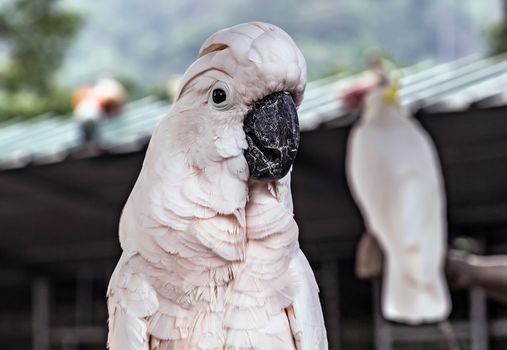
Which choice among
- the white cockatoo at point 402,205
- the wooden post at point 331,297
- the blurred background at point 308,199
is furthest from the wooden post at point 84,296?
the white cockatoo at point 402,205

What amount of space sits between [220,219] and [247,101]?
19cm

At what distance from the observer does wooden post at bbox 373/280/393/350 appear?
Result: 7.21 meters

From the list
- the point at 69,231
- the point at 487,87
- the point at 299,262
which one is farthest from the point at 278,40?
the point at 69,231

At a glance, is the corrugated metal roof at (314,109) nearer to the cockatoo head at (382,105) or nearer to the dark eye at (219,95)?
the cockatoo head at (382,105)

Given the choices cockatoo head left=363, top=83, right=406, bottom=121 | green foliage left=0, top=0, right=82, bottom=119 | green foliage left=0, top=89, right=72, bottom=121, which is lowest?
cockatoo head left=363, top=83, right=406, bottom=121

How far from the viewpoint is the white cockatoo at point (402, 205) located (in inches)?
154

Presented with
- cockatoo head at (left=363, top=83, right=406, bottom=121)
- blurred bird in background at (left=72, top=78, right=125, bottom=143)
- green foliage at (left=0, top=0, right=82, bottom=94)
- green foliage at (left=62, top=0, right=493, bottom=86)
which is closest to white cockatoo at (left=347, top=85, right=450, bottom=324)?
cockatoo head at (left=363, top=83, right=406, bottom=121)


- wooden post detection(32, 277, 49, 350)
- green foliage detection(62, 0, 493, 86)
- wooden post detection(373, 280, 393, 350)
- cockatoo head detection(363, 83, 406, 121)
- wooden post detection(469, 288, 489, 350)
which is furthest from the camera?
green foliage detection(62, 0, 493, 86)

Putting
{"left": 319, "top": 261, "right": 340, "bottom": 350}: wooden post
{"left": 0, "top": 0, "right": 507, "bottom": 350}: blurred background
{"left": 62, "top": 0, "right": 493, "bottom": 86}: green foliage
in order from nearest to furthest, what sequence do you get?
{"left": 0, "top": 0, "right": 507, "bottom": 350}: blurred background, {"left": 319, "top": 261, "right": 340, "bottom": 350}: wooden post, {"left": 62, "top": 0, "right": 493, "bottom": 86}: green foliage

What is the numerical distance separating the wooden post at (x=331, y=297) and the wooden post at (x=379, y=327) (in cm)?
27

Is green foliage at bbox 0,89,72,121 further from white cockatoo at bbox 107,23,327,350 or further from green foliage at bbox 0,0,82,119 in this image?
white cockatoo at bbox 107,23,327,350

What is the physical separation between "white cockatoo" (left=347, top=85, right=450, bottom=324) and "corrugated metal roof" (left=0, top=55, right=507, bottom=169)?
105cm

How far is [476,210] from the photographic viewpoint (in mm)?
6641

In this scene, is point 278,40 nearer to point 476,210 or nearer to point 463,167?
point 463,167
